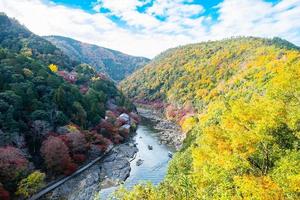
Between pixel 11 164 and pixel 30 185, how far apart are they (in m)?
4.52

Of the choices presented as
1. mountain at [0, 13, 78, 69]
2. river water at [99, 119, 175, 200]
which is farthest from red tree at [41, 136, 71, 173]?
mountain at [0, 13, 78, 69]

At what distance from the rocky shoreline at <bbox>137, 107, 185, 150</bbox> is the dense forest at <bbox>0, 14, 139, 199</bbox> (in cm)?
1161

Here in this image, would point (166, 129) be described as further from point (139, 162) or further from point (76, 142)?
point (76, 142)

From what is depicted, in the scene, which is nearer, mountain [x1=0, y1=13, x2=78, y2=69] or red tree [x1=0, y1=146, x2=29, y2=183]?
red tree [x1=0, y1=146, x2=29, y2=183]

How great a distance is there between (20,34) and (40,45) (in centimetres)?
1093

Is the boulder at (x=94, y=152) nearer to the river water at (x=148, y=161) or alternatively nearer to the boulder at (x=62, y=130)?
the boulder at (x=62, y=130)

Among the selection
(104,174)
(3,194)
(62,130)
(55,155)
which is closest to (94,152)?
(62,130)

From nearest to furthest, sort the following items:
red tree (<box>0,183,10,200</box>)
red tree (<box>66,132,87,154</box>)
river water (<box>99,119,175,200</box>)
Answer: red tree (<box>0,183,10,200</box>) < river water (<box>99,119,175,200</box>) < red tree (<box>66,132,87,154</box>)

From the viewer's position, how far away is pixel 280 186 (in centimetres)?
2067

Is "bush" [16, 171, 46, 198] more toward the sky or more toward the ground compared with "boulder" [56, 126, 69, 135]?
more toward the ground

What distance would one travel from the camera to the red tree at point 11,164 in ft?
155

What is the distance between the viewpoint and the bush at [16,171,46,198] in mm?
47244

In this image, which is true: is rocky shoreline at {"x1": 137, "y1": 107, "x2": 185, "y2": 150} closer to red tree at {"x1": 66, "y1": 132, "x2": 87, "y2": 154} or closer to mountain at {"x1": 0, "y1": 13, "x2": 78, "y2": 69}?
red tree at {"x1": 66, "y1": 132, "x2": 87, "y2": 154}

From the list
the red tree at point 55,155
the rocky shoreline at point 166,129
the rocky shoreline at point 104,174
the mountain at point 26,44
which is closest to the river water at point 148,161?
the rocky shoreline at point 104,174
